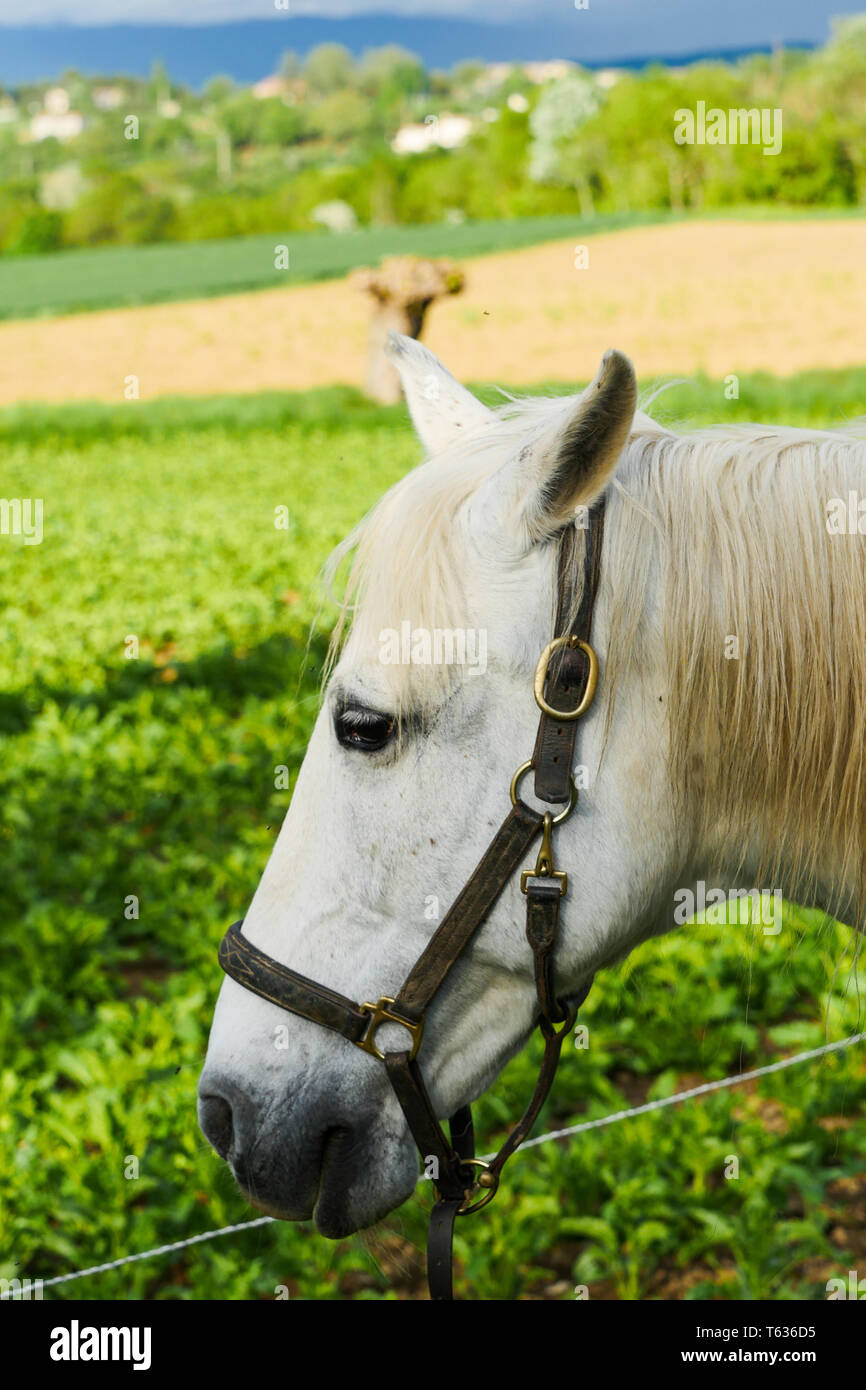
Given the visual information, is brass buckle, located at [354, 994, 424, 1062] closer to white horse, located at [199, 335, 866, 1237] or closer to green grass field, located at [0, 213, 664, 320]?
white horse, located at [199, 335, 866, 1237]

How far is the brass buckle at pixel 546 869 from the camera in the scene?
Answer: 5.36ft

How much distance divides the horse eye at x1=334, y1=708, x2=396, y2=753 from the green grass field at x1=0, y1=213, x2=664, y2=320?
45203mm

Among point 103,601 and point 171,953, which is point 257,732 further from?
point 103,601

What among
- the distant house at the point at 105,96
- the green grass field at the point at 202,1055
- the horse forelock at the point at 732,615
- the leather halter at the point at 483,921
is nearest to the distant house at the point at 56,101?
the distant house at the point at 105,96

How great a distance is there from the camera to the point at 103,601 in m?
10.6

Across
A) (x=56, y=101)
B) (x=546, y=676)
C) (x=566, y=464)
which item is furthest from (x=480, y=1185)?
(x=56, y=101)

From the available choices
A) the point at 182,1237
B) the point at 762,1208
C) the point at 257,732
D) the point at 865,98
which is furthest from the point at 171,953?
the point at 865,98

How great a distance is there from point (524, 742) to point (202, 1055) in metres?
3.10

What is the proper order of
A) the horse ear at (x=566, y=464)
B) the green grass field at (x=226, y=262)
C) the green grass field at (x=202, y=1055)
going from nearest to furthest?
the horse ear at (x=566, y=464), the green grass field at (x=202, y=1055), the green grass field at (x=226, y=262)

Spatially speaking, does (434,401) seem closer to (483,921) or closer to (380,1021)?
(483,921)

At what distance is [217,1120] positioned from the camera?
180 centimetres

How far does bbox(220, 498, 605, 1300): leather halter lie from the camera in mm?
1613

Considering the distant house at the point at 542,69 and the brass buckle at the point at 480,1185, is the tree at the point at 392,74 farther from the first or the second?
the brass buckle at the point at 480,1185

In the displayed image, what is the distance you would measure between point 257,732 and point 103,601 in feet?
13.3
